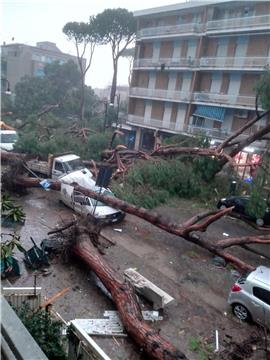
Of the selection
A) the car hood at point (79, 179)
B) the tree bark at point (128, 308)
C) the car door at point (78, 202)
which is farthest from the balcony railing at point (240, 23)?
the tree bark at point (128, 308)

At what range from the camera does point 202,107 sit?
27.9 metres

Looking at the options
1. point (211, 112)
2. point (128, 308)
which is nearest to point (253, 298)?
point (128, 308)

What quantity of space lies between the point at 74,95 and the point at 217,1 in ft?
65.8

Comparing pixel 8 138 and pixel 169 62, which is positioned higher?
pixel 169 62

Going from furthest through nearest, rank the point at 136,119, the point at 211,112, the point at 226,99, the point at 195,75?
1. the point at 136,119
2. the point at 195,75
3. the point at 211,112
4. the point at 226,99

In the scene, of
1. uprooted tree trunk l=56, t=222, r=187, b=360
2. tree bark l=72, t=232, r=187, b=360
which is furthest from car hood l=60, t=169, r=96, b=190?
tree bark l=72, t=232, r=187, b=360

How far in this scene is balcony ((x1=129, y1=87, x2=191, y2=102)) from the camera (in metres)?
28.8

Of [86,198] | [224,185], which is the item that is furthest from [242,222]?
[86,198]

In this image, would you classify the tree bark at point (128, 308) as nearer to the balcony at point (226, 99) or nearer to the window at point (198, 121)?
the balcony at point (226, 99)

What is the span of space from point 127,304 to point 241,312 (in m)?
3.18

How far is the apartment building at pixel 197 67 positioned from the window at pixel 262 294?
59.9ft

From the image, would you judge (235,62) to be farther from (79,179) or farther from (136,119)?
(79,179)

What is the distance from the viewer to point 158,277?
990 centimetres

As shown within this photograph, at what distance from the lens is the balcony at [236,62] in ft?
76.9
